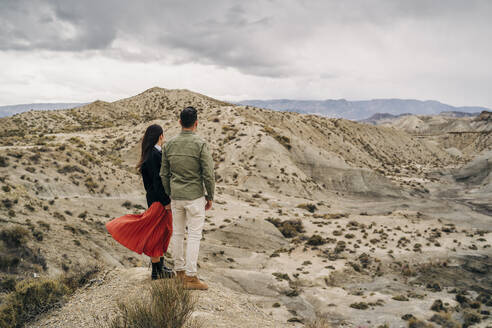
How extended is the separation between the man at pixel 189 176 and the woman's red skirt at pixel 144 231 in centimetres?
47

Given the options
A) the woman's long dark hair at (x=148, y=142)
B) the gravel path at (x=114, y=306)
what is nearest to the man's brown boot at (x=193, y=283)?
the gravel path at (x=114, y=306)

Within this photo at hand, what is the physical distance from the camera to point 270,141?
44250 millimetres

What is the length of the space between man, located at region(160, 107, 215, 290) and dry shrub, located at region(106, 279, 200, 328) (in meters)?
0.88

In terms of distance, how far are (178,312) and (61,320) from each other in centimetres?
295

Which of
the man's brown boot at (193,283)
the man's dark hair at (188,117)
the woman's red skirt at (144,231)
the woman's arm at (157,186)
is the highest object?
the man's dark hair at (188,117)

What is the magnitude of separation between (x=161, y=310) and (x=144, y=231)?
209 centimetres

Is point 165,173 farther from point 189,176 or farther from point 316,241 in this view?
point 316,241

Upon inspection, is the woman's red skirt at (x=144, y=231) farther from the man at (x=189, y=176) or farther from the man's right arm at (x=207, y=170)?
the man's right arm at (x=207, y=170)

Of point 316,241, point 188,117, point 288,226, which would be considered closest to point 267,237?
point 288,226

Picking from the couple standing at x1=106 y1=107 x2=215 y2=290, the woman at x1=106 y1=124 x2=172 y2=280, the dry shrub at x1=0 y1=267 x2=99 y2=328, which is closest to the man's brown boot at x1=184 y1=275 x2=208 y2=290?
the couple standing at x1=106 y1=107 x2=215 y2=290

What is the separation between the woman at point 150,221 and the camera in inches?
230

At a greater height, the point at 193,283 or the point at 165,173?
the point at 165,173

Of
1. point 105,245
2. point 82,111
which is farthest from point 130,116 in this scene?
point 105,245

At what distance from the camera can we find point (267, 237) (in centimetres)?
2212
